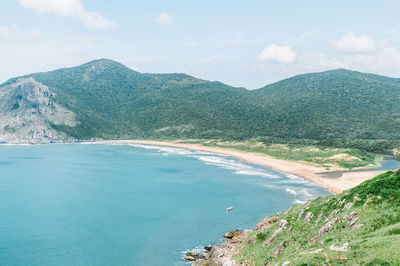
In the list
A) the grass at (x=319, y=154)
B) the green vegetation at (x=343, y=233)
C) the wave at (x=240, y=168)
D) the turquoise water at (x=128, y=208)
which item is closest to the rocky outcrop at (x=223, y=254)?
the green vegetation at (x=343, y=233)

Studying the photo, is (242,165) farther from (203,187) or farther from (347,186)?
(347,186)

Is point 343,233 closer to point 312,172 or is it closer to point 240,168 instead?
point 312,172

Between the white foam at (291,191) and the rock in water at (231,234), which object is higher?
the white foam at (291,191)

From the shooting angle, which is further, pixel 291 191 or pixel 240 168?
pixel 240 168

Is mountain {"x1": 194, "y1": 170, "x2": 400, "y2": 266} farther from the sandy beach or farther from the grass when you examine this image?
the grass

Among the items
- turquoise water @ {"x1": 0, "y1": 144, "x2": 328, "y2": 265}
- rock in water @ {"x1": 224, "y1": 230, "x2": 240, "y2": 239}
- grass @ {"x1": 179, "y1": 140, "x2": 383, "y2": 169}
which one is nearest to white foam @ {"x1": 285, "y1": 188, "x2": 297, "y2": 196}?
turquoise water @ {"x1": 0, "y1": 144, "x2": 328, "y2": 265}

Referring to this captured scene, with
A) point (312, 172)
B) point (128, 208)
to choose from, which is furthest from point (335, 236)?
point (312, 172)

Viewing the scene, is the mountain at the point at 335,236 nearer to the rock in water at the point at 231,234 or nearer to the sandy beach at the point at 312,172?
the rock in water at the point at 231,234

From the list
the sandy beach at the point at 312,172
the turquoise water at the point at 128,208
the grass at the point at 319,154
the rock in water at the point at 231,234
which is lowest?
the turquoise water at the point at 128,208
